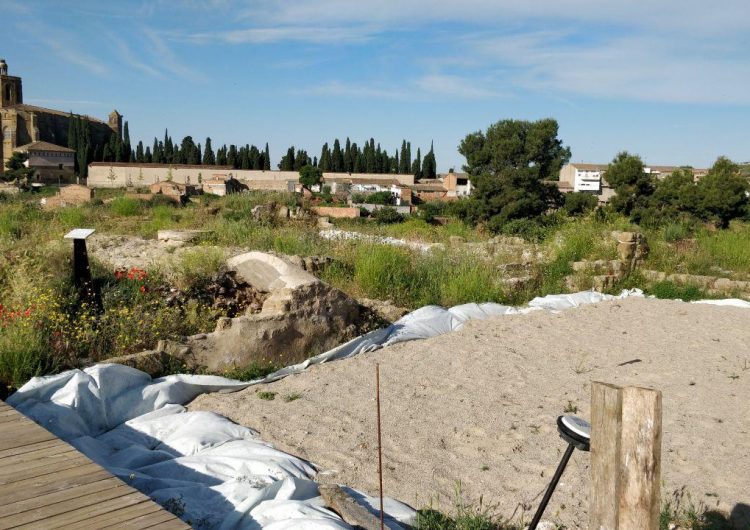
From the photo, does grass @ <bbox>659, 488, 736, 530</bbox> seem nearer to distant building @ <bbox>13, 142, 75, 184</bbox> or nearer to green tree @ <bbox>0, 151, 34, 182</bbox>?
Answer: green tree @ <bbox>0, 151, 34, 182</bbox>

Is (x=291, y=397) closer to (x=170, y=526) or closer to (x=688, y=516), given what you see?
(x=170, y=526)

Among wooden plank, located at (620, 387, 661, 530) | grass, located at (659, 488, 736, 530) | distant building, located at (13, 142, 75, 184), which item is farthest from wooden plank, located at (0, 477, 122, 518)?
distant building, located at (13, 142, 75, 184)

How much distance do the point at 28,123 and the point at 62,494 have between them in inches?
3508

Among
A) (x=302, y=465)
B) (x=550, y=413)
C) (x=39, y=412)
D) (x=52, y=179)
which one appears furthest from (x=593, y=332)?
(x=52, y=179)

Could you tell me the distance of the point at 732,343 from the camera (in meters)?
7.68

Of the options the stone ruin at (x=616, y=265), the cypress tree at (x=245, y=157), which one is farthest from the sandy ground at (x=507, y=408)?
the cypress tree at (x=245, y=157)

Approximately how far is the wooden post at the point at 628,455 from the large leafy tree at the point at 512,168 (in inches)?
1527

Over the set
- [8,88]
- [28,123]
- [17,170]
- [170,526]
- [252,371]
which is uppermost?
[8,88]

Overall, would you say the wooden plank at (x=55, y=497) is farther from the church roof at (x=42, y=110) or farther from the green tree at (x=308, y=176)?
the church roof at (x=42, y=110)

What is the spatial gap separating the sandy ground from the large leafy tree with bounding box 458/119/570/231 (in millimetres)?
33563

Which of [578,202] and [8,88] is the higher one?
[8,88]

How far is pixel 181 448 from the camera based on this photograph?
15.1ft

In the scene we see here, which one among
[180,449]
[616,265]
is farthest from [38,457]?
[616,265]

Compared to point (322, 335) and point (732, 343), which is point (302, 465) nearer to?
point (322, 335)
